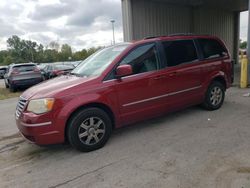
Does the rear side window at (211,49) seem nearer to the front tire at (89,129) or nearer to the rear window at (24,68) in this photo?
the front tire at (89,129)

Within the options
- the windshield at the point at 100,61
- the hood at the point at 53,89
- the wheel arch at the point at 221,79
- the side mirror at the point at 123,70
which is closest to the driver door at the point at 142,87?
the side mirror at the point at 123,70

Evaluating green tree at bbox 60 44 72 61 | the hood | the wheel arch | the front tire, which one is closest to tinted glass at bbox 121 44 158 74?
the hood

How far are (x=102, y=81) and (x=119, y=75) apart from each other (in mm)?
320

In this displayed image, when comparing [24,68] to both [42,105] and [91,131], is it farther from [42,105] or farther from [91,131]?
[91,131]

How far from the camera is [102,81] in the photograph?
3980mm

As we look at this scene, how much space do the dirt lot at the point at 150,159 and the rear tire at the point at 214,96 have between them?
0.57 metres

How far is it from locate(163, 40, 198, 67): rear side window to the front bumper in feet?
8.44

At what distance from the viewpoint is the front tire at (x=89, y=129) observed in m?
3.75

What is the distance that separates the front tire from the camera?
375cm

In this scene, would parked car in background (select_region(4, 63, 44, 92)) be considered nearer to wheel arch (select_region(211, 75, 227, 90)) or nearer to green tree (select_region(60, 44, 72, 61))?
wheel arch (select_region(211, 75, 227, 90))

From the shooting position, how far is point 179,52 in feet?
16.4

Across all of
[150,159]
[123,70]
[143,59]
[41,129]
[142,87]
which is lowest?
[150,159]

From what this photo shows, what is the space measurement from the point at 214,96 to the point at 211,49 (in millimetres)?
1141

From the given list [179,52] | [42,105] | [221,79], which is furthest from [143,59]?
[221,79]
